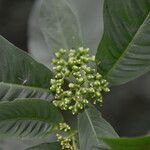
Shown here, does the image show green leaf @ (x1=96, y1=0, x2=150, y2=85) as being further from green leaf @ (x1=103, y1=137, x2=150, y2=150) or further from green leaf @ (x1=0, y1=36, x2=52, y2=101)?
green leaf @ (x1=103, y1=137, x2=150, y2=150)

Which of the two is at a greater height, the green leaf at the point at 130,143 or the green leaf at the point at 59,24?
the green leaf at the point at 59,24

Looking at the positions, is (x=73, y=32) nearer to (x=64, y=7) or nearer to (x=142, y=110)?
(x=64, y=7)

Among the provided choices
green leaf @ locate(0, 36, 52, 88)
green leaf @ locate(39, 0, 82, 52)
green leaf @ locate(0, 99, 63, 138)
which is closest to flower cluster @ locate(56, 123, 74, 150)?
green leaf @ locate(0, 99, 63, 138)

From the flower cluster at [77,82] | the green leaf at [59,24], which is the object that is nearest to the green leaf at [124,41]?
the flower cluster at [77,82]

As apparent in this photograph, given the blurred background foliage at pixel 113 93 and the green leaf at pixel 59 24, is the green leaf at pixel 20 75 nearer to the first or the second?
the green leaf at pixel 59 24

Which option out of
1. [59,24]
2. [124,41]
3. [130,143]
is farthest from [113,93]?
[130,143]

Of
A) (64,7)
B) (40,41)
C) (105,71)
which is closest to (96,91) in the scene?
(105,71)
